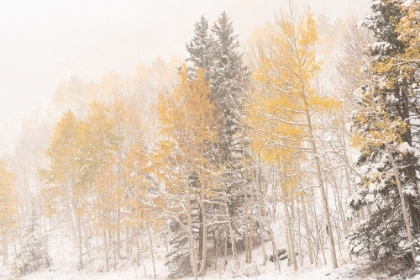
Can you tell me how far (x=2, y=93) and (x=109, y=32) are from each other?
65.1 meters

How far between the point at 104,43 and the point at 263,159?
143m

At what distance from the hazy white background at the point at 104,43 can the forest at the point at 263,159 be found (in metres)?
60.1

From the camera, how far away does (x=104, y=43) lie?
13925 centimetres

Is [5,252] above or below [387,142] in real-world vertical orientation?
below

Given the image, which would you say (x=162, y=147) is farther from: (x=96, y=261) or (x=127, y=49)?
(x=127, y=49)

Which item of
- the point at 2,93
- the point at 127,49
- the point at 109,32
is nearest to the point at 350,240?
the point at 127,49

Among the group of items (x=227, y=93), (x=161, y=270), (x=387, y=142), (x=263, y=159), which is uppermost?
(x=227, y=93)

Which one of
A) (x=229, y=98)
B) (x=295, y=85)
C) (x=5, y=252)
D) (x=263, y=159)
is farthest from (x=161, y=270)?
(x=5, y=252)

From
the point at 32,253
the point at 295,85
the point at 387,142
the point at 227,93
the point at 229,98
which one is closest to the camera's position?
the point at 387,142

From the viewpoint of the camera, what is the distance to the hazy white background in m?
92.9

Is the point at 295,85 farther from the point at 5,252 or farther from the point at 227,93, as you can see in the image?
the point at 5,252

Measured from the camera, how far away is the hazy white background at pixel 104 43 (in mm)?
92875

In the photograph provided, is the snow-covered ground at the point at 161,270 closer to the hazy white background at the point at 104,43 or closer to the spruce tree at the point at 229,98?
the spruce tree at the point at 229,98

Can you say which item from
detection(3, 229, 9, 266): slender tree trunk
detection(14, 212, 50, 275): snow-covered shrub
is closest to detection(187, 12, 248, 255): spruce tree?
detection(14, 212, 50, 275): snow-covered shrub
